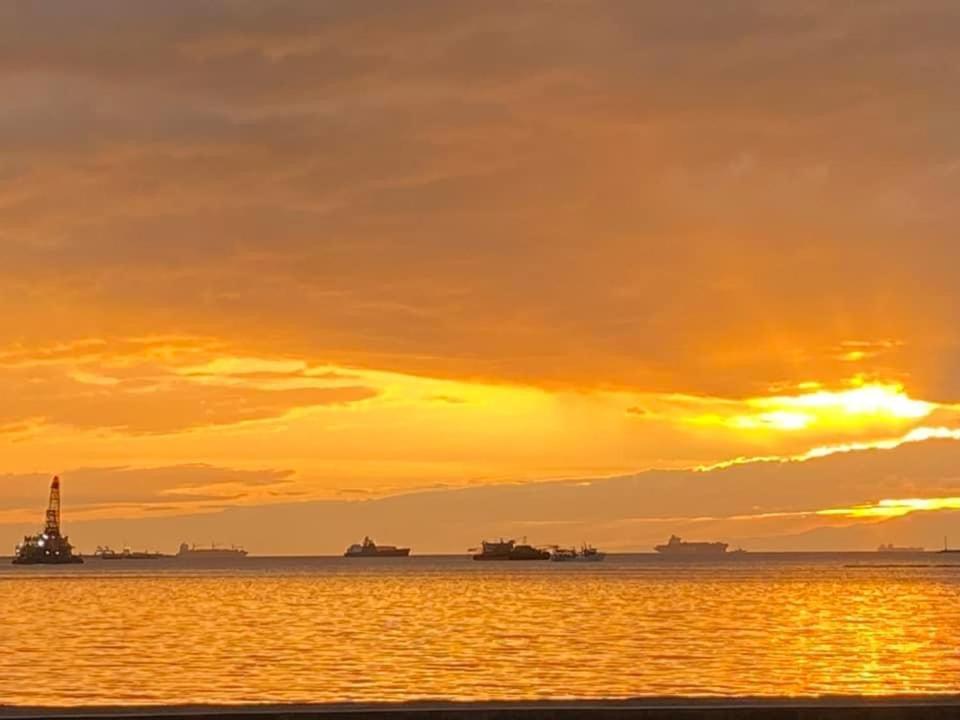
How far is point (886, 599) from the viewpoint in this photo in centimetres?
17250

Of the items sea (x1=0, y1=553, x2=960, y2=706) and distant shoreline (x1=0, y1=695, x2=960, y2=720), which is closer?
distant shoreline (x1=0, y1=695, x2=960, y2=720)

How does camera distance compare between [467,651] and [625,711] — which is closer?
[625,711]

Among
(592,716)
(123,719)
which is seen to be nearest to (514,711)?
(592,716)

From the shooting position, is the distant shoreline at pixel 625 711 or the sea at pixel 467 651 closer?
the distant shoreline at pixel 625 711

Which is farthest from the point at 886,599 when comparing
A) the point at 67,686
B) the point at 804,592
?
the point at 67,686

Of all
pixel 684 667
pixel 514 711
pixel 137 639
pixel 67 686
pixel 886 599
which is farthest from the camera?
pixel 886 599

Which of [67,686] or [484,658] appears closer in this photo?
[67,686]

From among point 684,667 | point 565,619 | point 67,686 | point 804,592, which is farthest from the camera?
point 804,592

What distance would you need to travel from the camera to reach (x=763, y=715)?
23.6 m

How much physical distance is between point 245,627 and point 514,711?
84.3m

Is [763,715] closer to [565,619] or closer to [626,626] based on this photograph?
[626,626]

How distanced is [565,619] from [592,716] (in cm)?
9119

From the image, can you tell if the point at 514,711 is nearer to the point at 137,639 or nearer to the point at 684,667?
the point at 684,667

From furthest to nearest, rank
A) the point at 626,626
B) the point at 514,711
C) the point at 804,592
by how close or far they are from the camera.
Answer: the point at 804,592 < the point at 626,626 < the point at 514,711
